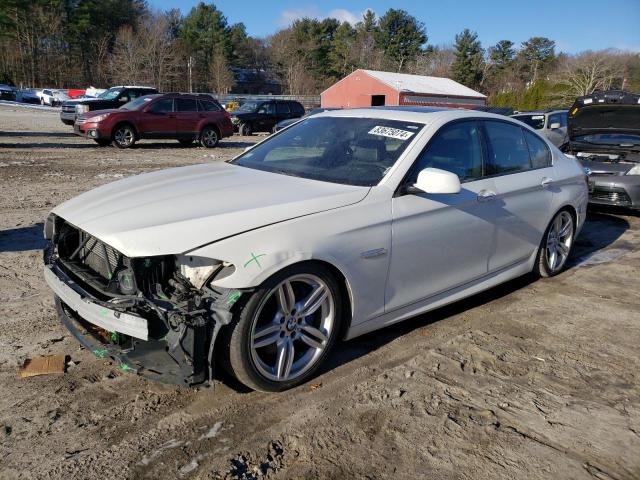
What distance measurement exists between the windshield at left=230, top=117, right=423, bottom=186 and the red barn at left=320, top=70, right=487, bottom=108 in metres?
39.3

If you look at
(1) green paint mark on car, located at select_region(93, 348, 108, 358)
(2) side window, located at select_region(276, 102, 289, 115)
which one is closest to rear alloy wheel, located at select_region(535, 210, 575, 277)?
(1) green paint mark on car, located at select_region(93, 348, 108, 358)

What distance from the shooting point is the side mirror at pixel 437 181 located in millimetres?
3461

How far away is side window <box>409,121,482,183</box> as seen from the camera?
3.86m

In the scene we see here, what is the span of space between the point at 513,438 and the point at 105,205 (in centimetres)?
270

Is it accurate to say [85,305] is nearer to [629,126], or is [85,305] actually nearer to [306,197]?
[306,197]

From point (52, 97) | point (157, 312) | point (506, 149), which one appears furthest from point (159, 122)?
point (52, 97)

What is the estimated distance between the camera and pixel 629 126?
28.7ft

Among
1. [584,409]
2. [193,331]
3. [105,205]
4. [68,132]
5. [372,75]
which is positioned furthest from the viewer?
[372,75]

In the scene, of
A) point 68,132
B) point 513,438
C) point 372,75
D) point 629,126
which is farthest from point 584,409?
point 372,75

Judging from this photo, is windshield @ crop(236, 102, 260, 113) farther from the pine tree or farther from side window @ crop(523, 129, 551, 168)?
the pine tree

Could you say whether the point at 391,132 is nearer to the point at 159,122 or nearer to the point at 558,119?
the point at 558,119

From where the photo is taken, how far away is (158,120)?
17125mm

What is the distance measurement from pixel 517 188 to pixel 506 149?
14.5 inches

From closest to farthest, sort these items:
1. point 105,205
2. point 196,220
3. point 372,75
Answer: point 196,220 → point 105,205 → point 372,75
